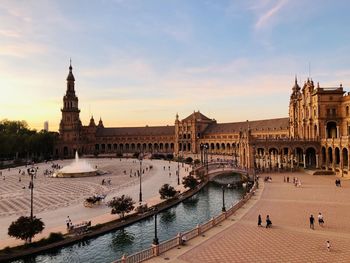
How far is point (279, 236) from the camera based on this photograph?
2731 cm

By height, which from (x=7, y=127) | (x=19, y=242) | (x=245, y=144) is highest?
(x=7, y=127)

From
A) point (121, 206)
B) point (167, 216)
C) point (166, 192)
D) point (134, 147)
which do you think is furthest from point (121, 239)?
point (134, 147)

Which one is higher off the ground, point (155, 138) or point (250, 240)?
point (155, 138)

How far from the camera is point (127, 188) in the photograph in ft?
193

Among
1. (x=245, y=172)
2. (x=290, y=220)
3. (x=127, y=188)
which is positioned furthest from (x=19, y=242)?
(x=245, y=172)

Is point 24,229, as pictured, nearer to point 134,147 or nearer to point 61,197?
point 61,197

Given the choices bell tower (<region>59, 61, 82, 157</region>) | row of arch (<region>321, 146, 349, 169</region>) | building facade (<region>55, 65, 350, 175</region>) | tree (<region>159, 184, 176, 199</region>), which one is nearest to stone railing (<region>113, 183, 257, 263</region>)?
tree (<region>159, 184, 176, 199</region>)

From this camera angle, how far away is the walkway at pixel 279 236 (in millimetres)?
22766

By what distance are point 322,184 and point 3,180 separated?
6215 cm

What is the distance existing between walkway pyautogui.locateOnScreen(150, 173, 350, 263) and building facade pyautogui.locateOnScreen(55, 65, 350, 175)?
2610 cm

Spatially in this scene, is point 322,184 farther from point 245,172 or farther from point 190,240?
point 190,240

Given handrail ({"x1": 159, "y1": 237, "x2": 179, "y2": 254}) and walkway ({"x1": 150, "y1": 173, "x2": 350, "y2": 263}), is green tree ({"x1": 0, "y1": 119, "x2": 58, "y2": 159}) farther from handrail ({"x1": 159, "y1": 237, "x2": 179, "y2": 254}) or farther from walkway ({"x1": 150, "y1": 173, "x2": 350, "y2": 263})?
handrail ({"x1": 159, "y1": 237, "x2": 179, "y2": 254})

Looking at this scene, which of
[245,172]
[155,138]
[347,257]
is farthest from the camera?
[155,138]

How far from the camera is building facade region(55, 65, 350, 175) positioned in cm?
7251
